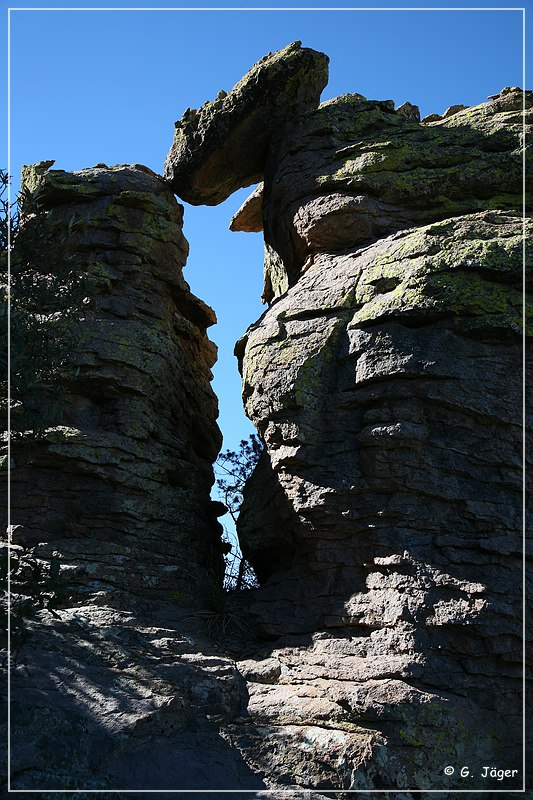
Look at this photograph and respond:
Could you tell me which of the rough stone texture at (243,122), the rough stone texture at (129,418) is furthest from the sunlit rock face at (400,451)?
the rough stone texture at (243,122)

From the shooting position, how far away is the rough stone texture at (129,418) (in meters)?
13.0

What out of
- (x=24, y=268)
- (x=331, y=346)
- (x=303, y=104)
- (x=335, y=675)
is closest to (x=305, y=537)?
(x=335, y=675)

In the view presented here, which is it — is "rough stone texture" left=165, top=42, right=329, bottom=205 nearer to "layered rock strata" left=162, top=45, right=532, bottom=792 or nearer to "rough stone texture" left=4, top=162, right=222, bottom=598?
"rough stone texture" left=4, top=162, right=222, bottom=598

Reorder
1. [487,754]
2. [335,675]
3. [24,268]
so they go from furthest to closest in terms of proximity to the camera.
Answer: [24,268] → [335,675] → [487,754]

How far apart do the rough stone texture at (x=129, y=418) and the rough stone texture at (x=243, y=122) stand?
802 mm

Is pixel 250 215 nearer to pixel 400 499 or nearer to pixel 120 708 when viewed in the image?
pixel 400 499

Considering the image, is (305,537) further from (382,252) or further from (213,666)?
(382,252)

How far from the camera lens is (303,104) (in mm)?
16156

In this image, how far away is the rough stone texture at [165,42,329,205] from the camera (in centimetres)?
1603

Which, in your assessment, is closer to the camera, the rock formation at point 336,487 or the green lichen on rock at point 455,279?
the rock formation at point 336,487

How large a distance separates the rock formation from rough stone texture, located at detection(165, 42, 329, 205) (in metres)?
0.06

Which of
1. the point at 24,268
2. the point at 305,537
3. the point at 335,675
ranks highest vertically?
the point at 24,268

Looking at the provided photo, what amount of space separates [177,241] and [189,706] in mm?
9219

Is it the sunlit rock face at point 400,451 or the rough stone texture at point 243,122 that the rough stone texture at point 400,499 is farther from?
the rough stone texture at point 243,122
